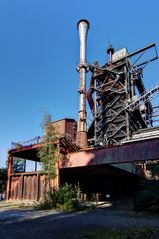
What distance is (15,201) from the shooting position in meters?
24.6

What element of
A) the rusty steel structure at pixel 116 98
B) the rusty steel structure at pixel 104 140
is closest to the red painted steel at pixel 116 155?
the rusty steel structure at pixel 104 140

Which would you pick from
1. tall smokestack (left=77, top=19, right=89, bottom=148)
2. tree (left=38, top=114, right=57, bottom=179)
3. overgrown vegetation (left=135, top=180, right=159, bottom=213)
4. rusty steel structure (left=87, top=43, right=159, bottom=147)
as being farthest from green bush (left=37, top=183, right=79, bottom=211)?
rusty steel structure (left=87, top=43, right=159, bottom=147)

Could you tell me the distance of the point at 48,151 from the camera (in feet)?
69.5

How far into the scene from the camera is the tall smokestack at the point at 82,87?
27383 millimetres

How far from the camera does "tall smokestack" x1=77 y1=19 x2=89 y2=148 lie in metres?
27.4

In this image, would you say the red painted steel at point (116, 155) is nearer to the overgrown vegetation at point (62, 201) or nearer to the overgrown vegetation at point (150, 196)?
the overgrown vegetation at point (150, 196)

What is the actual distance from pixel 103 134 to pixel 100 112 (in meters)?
3.46

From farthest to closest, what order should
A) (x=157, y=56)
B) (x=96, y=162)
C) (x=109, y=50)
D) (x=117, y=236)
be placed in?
(x=109, y=50), (x=157, y=56), (x=96, y=162), (x=117, y=236)

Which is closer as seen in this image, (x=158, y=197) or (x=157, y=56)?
(x=158, y=197)

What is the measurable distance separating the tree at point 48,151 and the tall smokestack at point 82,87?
4.11m

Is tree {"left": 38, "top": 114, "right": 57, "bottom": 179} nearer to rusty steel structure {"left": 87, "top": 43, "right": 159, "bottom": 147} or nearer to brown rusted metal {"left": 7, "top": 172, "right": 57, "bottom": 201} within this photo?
brown rusted metal {"left": 7, "top": 172, "right": 57, "bottom": 201}

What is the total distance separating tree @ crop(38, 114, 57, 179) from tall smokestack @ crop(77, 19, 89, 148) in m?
4.11

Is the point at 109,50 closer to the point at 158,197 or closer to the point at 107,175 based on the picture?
the point at 107,175

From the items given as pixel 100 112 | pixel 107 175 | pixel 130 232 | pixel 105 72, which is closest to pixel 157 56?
pixel 105 72
